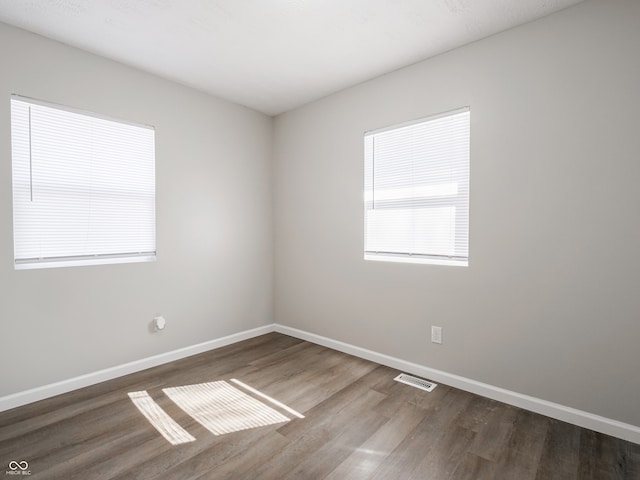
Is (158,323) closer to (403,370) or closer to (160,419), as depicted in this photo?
(160,419)

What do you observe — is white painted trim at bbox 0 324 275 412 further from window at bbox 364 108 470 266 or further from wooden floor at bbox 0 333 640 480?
window at bbox 364 108 470 266

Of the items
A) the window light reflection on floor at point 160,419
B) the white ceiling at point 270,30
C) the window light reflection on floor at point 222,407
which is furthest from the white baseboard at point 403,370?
the white ceiling at point 270,30

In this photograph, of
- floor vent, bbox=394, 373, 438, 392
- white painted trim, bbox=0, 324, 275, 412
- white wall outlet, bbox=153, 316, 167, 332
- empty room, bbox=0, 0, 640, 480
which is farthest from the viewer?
white wall outlet, bbox=153, 316, 167, 332

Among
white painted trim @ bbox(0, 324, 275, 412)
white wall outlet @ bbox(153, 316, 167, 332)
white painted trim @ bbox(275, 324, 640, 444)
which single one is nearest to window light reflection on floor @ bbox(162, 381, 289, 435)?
white painted trim @ bbox(0, 324, 275, 412)

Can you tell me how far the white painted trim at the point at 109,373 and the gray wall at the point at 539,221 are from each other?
1.62 meters

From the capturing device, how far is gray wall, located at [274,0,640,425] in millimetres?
1963

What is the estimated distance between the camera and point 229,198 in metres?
3.65

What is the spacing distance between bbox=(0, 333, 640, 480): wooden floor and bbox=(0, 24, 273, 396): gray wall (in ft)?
1.48

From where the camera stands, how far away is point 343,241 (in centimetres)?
341

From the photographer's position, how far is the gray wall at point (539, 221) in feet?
6.44

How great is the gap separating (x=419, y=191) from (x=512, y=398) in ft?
5.65

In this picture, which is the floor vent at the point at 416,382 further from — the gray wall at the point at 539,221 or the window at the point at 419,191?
the window at the point at 419,191

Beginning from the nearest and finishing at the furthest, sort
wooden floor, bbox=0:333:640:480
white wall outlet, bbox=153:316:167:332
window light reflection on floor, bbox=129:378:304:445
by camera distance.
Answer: wooden floor, bbox=0:333:640:480
window light reflection on floor, bbox=129:378:304:445
white wall outlet, bbox=153:316:167:332

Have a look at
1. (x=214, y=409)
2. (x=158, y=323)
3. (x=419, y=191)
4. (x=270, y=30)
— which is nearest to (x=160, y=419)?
(x=214, y=409)
